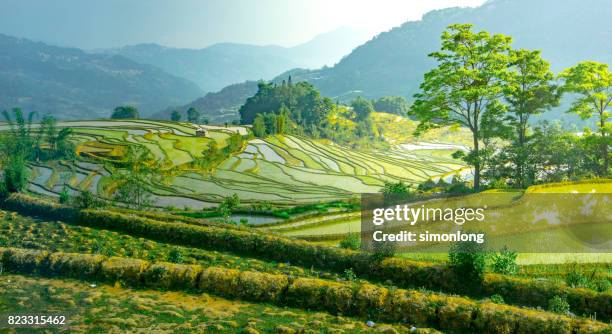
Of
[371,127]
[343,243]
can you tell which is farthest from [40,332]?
[371,127]

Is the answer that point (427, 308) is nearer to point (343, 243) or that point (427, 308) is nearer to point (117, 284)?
point (343, 243)

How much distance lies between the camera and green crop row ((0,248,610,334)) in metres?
10.8

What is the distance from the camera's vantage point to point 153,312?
11.9 metres

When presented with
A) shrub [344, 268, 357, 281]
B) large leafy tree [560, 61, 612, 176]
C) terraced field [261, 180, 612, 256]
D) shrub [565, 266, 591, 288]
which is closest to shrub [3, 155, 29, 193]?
terraced field [261, 180, 612, 256]

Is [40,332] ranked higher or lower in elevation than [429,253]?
lower

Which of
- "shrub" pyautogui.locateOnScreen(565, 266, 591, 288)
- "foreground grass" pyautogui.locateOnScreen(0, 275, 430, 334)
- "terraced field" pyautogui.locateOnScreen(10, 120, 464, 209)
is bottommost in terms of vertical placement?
"foreground grass" pyautogui.locateOnScreen(0, 275, 430, 334)

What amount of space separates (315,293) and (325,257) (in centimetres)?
347

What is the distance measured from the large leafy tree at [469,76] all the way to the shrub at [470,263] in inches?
629

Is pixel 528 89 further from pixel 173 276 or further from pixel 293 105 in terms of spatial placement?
pixel 293 105

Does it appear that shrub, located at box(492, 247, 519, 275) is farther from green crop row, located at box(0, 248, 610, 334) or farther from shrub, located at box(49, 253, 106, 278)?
shrub, located at box(49, 253, 106, 278)

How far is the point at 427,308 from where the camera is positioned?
38.1 feet

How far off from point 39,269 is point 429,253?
45.7 ft

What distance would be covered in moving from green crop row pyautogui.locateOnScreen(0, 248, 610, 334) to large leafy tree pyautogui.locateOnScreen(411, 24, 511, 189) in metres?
18.7

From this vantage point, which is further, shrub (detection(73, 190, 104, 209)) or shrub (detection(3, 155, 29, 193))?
shrub (detection(3, 155, 29, 193))
